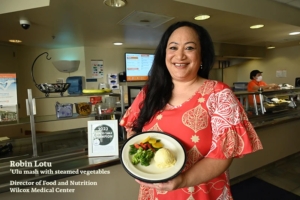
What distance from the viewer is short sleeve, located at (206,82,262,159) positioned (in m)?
0.72

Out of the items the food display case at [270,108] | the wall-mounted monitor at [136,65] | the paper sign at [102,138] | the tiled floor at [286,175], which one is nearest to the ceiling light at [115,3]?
the paper sign at [102,138]

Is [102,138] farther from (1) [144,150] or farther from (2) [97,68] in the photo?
(2) [97,68]

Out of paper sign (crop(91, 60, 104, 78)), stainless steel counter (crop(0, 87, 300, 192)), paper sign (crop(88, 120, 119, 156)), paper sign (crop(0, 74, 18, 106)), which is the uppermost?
paper sign (crop(91, 60, 104, 78))

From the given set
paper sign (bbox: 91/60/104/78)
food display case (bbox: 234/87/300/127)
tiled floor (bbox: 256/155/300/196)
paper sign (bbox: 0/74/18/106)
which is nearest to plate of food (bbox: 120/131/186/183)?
paper sign (bbox: 0/74/18/106)

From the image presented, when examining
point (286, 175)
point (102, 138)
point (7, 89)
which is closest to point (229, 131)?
point (102, 138)

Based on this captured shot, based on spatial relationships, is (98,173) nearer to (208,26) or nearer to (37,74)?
(208,26)

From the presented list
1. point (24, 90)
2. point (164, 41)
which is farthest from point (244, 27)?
point (24, 90)

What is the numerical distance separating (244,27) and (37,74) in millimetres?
4049

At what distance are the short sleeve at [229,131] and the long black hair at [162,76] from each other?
238 millimetres

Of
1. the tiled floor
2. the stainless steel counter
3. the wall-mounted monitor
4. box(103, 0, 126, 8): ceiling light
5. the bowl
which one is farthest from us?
the wall-mounted monitor

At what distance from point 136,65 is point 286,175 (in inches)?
129

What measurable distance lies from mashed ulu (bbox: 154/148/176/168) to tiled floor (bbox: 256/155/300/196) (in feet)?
7.04

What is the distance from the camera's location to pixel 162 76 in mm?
995

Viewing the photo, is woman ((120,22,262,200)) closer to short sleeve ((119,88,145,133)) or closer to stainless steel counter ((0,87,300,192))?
short sleeve ((119,88,145,133))
